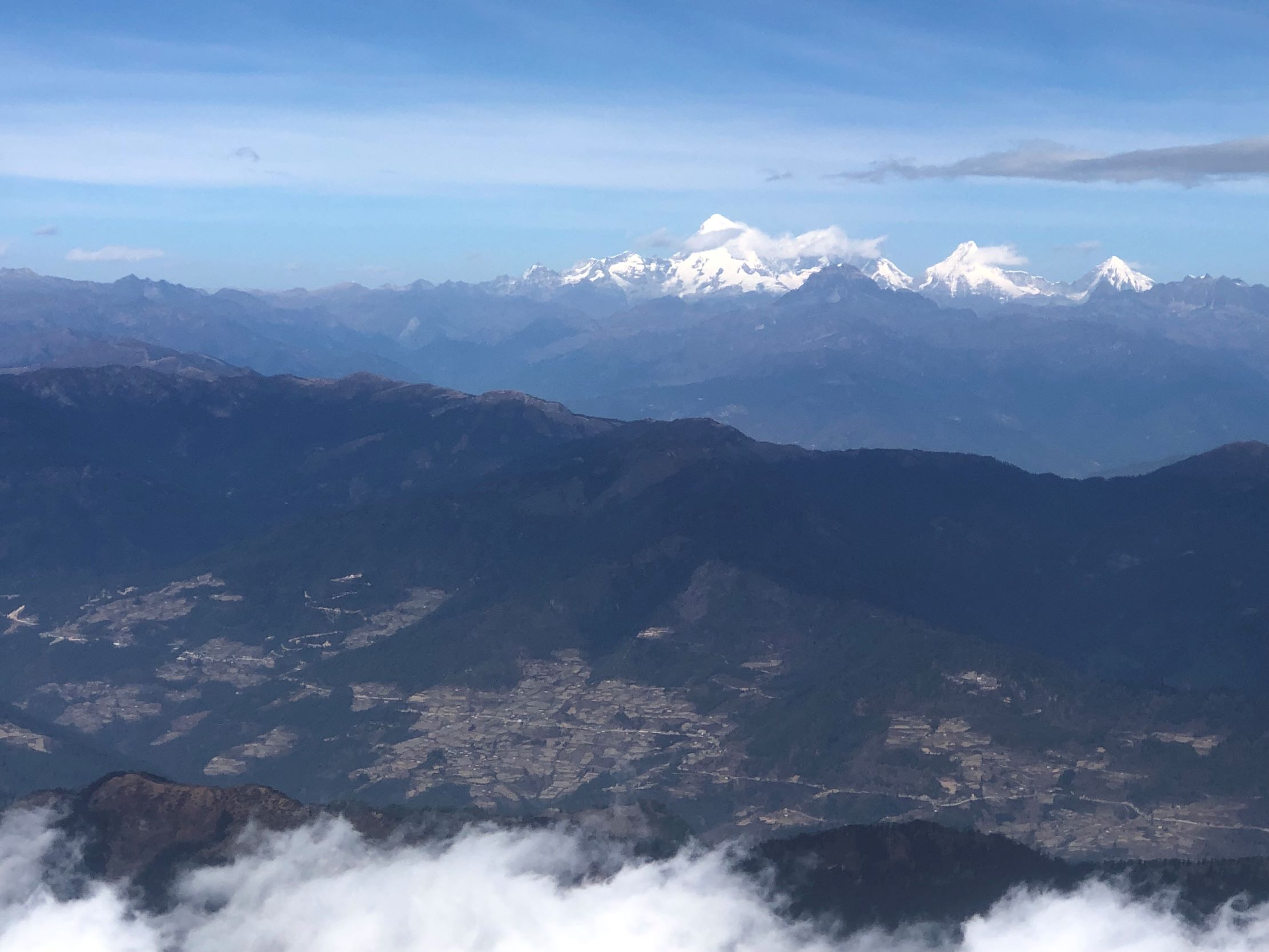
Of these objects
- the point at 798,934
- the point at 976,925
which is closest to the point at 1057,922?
the point at 976,925

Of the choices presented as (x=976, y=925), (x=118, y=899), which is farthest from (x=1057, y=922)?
(x=118, y=899)

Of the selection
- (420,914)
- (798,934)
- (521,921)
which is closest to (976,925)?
(798,934)

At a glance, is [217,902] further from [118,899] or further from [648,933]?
[648,933]

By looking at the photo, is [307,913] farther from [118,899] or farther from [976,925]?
[976,925]

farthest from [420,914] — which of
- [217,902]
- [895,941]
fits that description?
[895,941]

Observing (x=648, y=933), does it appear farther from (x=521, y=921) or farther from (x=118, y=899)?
(x=118, y=899)
